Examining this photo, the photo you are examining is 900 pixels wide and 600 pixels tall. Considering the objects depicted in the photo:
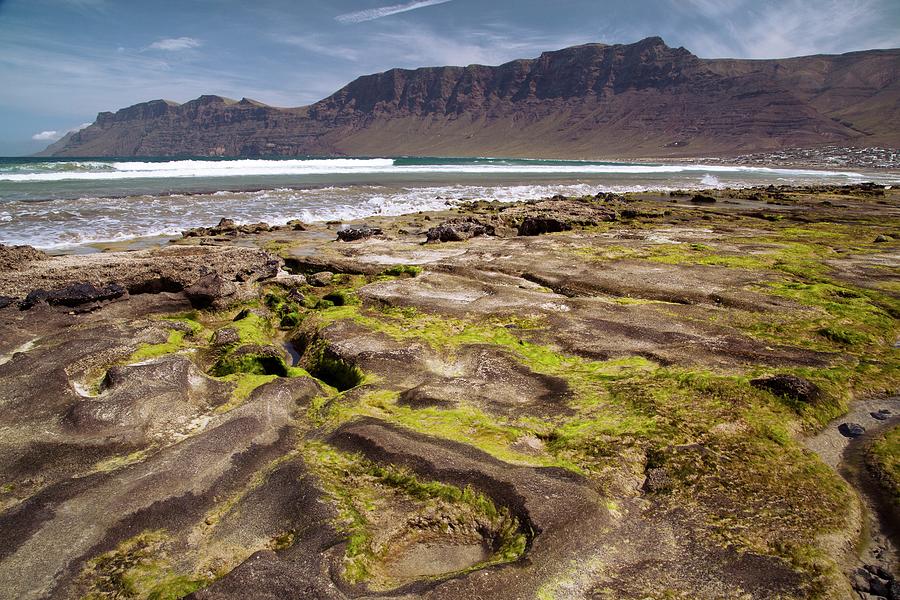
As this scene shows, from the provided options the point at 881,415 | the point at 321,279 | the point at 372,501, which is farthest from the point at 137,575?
the point at 321,279

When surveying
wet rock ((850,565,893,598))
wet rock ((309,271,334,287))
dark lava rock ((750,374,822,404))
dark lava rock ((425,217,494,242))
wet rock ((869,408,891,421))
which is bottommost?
wet rock ((850,565,893,598))

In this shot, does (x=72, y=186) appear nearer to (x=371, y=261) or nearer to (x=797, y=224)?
(x=371, y=261)

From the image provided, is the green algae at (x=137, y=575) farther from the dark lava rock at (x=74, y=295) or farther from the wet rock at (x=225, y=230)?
the wet rock at (x=225, y=230)

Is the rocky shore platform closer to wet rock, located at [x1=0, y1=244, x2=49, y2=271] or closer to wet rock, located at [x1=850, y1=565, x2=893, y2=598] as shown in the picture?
wet rock, located at [x1=850, y1=565, x2=893, y2=598]

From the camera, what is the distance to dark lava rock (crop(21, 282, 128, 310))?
10.7 m

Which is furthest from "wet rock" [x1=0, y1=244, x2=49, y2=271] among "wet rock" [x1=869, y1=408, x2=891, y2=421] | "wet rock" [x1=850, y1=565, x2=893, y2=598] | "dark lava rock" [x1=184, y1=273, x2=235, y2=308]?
"wet rock" [x1=869, y1=408, x2=891, y2=421]

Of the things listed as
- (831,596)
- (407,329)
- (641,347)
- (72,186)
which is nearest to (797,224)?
(641,347)

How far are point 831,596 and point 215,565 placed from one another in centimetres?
547

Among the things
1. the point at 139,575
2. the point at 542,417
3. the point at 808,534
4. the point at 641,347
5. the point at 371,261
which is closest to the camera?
the point at 139,575

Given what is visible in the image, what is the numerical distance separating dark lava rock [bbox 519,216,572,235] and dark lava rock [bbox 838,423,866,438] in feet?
57.9

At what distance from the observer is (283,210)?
111ft

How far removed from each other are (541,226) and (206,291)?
16.3m

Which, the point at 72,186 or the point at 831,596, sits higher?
the point at 72,186

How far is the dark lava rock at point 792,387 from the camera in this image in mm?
7188
